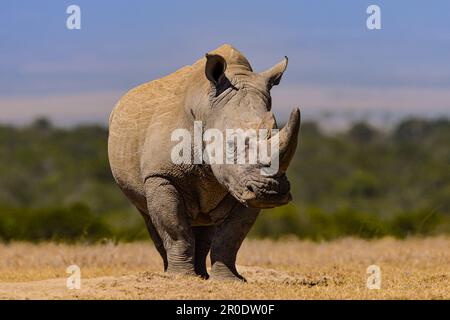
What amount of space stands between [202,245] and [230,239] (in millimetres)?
1065

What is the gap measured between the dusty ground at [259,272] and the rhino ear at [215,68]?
1901 mm

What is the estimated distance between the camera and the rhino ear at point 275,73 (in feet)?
37.4

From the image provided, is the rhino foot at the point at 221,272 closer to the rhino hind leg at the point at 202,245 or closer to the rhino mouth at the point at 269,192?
the rhino hind leg at the point at 202,245

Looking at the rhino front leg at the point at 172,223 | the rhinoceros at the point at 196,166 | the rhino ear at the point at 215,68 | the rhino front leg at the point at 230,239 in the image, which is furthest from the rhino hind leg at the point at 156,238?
the rhino ear at the point at 215,68

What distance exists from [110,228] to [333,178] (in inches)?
804

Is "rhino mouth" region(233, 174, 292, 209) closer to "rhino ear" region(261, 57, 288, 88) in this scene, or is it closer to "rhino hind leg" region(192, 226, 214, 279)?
"rhino ear" region(261, 57, 288, 88)

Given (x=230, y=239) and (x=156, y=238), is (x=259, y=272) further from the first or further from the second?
(x=230, y=239)

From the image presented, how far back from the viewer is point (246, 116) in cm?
1074

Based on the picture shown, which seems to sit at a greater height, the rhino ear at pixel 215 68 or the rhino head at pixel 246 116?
the rhino ear at pixel 215 68

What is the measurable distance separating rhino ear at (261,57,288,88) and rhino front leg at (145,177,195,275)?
138 centimetres

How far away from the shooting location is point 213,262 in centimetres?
1162

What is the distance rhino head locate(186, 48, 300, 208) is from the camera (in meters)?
10.1

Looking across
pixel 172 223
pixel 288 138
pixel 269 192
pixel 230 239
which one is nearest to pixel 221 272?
pixel 230 239
